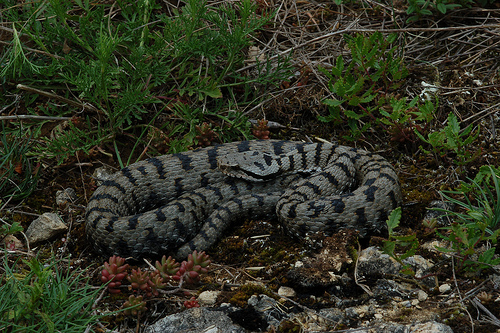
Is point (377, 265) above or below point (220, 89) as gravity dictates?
below

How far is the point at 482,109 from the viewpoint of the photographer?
218 inches

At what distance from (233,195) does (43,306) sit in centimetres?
252

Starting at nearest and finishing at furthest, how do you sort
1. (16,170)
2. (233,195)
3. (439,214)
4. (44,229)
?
(439,214)
(44,229)
(16,170)
(233,195)

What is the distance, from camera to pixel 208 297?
146 inches

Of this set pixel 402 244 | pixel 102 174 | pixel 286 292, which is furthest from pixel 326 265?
pixel 102 174

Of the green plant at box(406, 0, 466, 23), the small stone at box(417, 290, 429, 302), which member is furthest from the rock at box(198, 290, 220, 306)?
the green plant at box(406, 0, 466, 23)

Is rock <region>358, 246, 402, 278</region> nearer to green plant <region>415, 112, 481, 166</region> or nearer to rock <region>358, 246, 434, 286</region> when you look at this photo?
rock <region>358, 246, 434, 286</region>

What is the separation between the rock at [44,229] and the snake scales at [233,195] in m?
0.30

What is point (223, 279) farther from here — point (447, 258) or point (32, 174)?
point (32, 174)

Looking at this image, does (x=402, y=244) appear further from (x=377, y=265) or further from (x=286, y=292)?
(x=286, y=292)

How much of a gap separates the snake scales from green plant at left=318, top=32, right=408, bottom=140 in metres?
0.42

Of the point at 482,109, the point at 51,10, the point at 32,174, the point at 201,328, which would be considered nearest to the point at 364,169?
the point at 482,109

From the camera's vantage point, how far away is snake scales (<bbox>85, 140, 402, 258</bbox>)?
182 inches

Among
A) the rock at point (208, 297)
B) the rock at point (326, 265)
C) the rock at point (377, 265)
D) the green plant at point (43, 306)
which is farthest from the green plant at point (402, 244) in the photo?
the green plant at point (43, 306)
